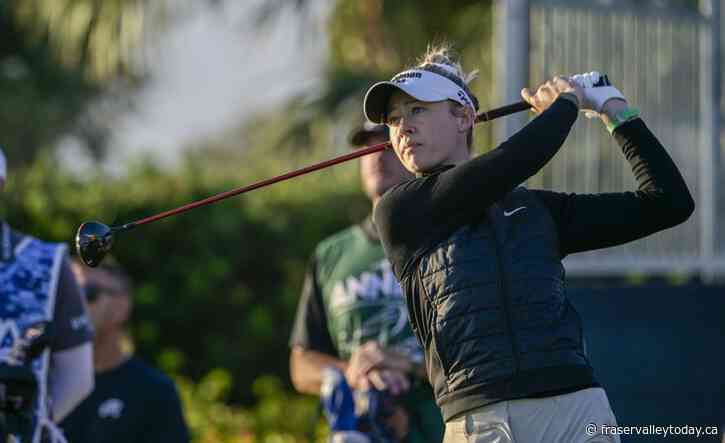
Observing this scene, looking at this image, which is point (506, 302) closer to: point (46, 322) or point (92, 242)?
point (92, 242)

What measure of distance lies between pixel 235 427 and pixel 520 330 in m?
5.47

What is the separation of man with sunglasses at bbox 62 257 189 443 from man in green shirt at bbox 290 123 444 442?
28.7 inches

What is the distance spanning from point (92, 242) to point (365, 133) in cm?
168

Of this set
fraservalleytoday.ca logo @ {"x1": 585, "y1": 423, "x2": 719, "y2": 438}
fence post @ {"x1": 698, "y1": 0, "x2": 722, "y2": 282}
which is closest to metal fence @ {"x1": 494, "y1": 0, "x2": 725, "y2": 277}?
fence post @ {"x1": 698, "y1": 0, "x2": 722, "y2": 282}

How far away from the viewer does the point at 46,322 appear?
4328 mm

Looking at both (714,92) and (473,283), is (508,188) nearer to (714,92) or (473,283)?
(473,283)

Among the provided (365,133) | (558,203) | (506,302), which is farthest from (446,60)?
(365,133)

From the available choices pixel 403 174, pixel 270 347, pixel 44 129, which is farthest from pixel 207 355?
pixel 44 129

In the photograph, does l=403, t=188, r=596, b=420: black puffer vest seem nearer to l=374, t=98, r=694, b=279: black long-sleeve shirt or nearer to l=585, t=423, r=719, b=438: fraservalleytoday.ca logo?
l=374, t=98, r=694, b=279: black long-sleeve shirt

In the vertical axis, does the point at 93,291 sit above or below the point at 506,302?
below

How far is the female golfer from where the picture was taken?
317 cm

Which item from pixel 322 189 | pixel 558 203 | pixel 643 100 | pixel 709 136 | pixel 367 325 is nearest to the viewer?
pixel 558 203

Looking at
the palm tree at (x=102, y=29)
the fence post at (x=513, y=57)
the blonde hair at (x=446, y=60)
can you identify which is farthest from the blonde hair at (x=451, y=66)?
the palm tree at (x=102, y=29)

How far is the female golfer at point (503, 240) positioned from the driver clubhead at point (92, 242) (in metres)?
0.79
